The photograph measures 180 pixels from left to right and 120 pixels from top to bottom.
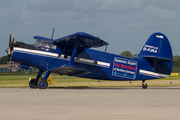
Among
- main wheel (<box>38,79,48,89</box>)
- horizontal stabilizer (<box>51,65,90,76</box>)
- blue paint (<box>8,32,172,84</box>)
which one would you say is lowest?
main wheel (<box>38,79,48,89</box>)

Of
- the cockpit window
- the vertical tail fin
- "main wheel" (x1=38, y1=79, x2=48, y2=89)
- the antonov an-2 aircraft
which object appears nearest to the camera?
"main wheel" (x1=38, y1=79, x2=48, y2=89)

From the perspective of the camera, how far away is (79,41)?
65.0ft

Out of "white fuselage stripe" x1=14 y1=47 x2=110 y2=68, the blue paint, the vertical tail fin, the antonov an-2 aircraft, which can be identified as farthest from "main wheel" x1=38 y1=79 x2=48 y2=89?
the vertical tail fin

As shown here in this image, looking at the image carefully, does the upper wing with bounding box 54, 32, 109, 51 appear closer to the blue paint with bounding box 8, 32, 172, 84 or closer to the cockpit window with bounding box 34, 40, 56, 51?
the blue paint with bounding box 8, 32, 172, 84

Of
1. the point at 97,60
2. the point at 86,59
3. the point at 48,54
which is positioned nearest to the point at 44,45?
the point at 48,54

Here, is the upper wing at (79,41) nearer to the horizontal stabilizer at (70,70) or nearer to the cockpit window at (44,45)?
the cockpit window at (44,45)

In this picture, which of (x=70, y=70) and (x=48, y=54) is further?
(x=48, y=54)

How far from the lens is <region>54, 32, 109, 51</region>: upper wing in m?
18.6

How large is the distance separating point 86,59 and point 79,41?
202cm

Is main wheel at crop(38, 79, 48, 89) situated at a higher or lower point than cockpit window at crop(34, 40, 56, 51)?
lower

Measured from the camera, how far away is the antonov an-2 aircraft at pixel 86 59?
65.1 feet

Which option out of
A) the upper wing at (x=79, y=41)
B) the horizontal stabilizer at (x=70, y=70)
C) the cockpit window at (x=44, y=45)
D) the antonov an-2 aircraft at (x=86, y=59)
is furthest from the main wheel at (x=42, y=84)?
the upper wing at (x=79, y=41)

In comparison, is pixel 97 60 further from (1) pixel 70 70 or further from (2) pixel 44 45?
(2) pixel 44 45

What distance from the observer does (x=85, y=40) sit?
64.1 ft
